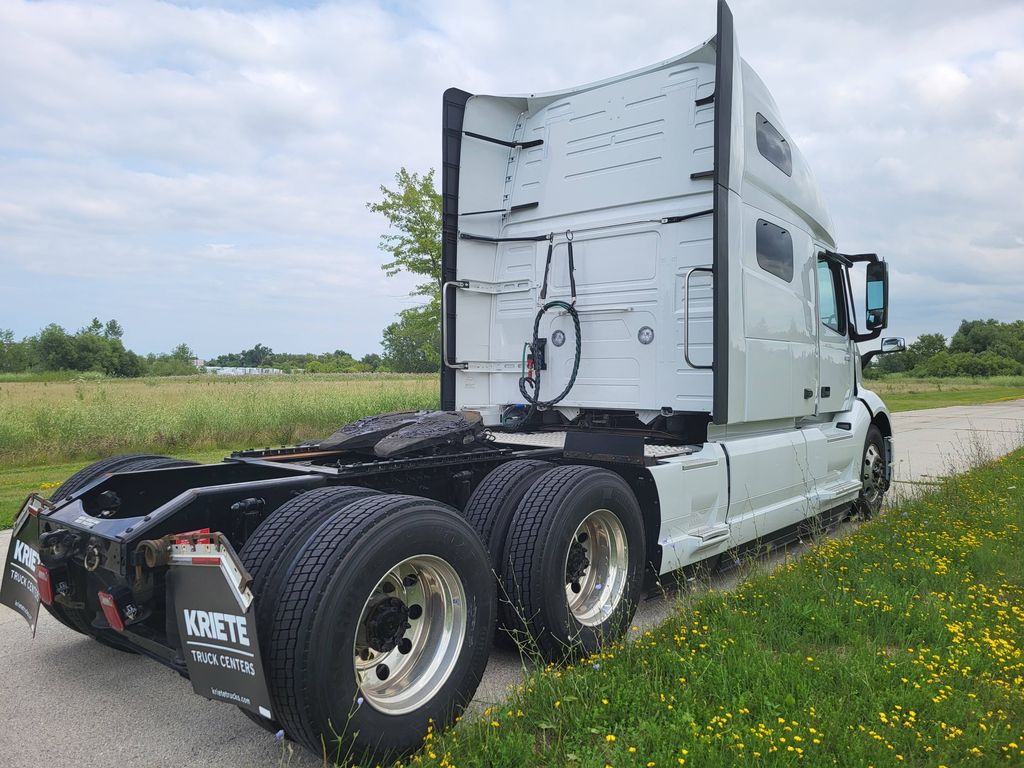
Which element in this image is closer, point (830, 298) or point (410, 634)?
point (410, 634)

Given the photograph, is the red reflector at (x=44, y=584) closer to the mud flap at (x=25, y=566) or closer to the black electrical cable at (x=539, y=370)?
the mud flap at (x=25, y=566)

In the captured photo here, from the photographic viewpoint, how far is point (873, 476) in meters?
7.26

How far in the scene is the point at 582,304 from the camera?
5.52m

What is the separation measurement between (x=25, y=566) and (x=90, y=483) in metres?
0.49

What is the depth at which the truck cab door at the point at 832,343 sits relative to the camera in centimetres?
629

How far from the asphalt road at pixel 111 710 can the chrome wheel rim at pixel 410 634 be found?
1.31 feet

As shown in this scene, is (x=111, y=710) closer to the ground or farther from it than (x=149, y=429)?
closer to the ground

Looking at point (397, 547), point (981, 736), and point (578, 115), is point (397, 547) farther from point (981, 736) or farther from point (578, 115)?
point (578, 115)

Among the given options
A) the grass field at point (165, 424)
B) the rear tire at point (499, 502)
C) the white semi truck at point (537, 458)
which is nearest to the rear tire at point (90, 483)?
the white semi truck at point (537, 458)

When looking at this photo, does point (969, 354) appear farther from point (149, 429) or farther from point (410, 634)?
point (410, 634)

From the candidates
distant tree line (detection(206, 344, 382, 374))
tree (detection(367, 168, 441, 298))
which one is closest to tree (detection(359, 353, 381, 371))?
distant tree line (detection(206, 344, 382, 374))

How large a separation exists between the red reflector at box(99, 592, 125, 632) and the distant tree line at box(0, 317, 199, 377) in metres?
69.0

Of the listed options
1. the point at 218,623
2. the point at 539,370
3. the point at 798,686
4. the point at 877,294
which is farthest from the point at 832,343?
the point at 218,623

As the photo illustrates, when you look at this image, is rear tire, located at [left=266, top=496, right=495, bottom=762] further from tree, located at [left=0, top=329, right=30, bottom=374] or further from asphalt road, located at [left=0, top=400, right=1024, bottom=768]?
tree, located at [left=0, top=329, right=30, bottom=374]
